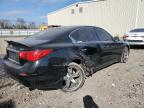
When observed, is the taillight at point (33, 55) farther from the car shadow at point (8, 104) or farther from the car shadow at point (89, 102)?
the car shadow at point (89, 102)

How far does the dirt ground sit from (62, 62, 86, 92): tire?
14cm

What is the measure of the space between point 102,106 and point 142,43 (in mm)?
8204

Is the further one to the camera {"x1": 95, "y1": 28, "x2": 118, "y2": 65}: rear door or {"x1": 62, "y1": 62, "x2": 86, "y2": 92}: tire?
{"x1": 95, "y1": 28, "x2": 118, "y2": 65}: rear door

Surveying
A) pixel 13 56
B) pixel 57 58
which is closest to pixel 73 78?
pixel 57 58

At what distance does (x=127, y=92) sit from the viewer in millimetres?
4289

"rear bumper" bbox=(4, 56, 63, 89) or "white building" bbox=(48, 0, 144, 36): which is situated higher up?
"white building" bbox=(48, 0, 144, 36)

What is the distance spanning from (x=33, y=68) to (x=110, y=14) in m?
22.8

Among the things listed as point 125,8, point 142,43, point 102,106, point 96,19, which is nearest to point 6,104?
point 102,106

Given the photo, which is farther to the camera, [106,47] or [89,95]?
[106,47]

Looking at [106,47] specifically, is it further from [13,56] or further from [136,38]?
[136,38]

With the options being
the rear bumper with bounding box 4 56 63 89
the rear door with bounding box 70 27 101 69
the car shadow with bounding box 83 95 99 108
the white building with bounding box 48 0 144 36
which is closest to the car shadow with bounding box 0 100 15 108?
the rear bumper with bounding box 4 56 63 89

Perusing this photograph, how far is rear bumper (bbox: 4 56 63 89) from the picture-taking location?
12.1 ft

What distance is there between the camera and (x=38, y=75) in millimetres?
3725

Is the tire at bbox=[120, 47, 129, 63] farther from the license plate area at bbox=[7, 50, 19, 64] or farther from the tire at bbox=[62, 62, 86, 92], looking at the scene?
the license plate area at bbox=[7, 50, 19, 64]
